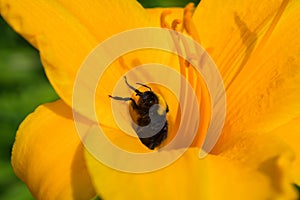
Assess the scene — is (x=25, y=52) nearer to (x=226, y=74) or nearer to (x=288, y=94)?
(x=226, y=74)

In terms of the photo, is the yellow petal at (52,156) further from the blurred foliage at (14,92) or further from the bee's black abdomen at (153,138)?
the blurred foliage at (14,92)

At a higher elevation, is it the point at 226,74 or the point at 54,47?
the point at 54,47

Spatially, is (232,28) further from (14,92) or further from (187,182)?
(14,92)

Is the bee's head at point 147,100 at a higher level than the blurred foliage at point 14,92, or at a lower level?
higher

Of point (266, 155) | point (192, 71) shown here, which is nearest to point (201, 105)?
point (192, 71)

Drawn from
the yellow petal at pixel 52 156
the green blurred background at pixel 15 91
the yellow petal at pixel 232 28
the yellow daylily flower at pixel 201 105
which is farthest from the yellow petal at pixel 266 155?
the green blurred background at pixel 15 91

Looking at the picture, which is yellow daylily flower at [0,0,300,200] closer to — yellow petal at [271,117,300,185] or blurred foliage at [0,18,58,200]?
yellow petal at [271,117,300,185]

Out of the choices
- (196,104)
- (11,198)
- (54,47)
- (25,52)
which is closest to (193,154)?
(196,104)
